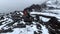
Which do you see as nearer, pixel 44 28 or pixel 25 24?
pixel 44 28

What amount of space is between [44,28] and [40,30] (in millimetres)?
169

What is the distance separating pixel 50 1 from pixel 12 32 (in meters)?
6.36

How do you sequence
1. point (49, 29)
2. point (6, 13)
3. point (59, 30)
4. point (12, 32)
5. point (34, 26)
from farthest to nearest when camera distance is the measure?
point (6, 13) → point (34, 26) → point (12, 32) → point (49, 29) → point (59, 30)

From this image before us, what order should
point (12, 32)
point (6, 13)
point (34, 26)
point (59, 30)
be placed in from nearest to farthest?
point (59, 30), point (12, 32), point (34, 26), point (6, 13)

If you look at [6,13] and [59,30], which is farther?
[6,13]

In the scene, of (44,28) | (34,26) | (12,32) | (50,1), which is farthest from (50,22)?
(50,1)

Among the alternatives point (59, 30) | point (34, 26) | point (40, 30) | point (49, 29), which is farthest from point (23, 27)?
point (59, 30)

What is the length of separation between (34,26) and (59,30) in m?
1.75

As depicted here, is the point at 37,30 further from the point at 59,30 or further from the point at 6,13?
the point at 6,13

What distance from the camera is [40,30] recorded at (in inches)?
270

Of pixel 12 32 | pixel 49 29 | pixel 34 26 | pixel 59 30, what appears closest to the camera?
pixel 59 30

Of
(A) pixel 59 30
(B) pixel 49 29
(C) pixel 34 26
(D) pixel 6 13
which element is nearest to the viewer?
(A) pixel 59 30

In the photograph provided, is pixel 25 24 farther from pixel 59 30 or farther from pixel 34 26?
pixel 59 30

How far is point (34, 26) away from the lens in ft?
24.8
